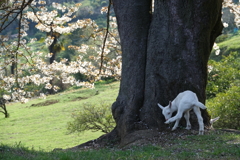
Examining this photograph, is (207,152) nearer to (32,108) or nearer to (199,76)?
(199,76)

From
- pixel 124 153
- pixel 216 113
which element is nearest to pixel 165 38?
pixel 124 153

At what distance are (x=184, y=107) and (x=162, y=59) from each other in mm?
1587

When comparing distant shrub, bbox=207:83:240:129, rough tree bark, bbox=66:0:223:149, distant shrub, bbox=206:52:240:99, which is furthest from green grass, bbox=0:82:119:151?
distant shrub, bbox=207:83:240:129

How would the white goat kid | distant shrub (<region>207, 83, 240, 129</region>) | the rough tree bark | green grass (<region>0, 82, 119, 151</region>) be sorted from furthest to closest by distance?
green grass (<region>0, 82, 119, 151</region>) < distant shrub (<region>207, 83, 240, 129</region>) < the rough tree bark < the white goat kid

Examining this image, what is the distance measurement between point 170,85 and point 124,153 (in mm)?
2498

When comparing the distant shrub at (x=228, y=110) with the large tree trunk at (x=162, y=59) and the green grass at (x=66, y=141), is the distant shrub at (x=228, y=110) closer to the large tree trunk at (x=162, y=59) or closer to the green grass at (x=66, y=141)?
the large tree trunk at (x=162, y=59)

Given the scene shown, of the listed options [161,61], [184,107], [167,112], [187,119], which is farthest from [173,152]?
[161,61]

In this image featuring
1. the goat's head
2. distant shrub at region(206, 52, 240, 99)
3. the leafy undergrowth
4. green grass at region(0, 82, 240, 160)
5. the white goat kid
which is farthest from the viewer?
distant shrub at region(206, 52, 240, 99)

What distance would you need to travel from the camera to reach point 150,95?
8.13m

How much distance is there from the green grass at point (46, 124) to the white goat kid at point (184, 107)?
770 cm

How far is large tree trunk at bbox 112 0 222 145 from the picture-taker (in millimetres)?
7867

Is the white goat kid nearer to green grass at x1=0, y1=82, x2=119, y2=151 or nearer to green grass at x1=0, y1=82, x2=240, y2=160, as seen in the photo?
green grass at x1=0, y1=82, x2=240, y2=160

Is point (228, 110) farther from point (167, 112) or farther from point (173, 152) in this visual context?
point (173, 152)

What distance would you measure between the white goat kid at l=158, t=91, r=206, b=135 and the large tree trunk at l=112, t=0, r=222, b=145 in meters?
0.56
